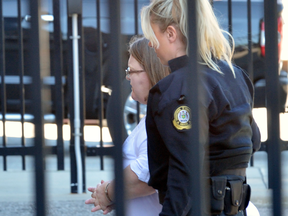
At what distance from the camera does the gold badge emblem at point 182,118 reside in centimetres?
127

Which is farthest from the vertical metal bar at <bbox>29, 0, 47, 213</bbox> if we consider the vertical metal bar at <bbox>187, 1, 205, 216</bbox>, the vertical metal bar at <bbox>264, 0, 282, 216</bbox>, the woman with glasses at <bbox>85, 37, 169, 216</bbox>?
the woman with glasses at <bbox>85, 37, 169, 216</bbox>

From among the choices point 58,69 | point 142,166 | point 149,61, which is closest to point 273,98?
point 142,166

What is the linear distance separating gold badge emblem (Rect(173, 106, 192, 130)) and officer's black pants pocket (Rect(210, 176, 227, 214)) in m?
0.27

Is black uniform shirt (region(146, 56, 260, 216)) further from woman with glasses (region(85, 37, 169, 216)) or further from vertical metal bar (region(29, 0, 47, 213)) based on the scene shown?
vertical metal bar (region(29, 0, 47, 213))

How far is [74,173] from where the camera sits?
3756 millimetres

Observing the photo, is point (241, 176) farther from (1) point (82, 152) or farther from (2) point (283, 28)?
(2) point (283, 28)

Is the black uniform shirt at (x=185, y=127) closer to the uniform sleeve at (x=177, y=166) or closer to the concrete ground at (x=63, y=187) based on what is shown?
the uniform sleeve at (x=177, y=166)

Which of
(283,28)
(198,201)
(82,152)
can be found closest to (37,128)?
(198,201)

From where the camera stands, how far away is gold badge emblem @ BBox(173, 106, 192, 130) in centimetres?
127

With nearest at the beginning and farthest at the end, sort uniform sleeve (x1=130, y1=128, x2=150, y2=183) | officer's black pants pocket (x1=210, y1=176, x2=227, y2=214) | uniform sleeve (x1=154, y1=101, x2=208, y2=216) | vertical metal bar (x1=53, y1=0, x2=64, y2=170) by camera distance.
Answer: uniform sleeve (x1=154, y1=101, x2=208, y2=216) < officer's black pants pocket (x1=210, y1=176, x2=227, y2=214) < uniform sleeve (x1=130, y1=128, x2=150, y2=183) < vertical metal bar (x1=53, y1=0, x2=64, y2=170)

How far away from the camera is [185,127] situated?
127 centimetres

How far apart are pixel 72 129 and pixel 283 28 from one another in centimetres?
230

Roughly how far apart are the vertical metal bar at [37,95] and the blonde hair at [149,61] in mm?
969

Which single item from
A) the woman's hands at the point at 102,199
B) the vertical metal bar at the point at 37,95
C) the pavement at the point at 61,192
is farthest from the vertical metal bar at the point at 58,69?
the vertical metal bar at the point at 37,95
